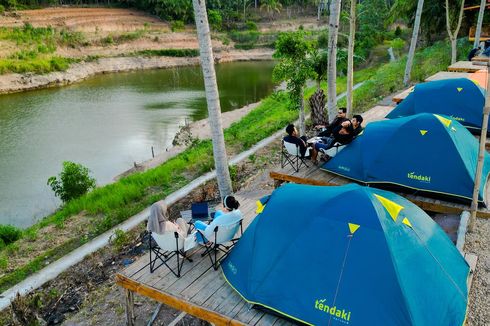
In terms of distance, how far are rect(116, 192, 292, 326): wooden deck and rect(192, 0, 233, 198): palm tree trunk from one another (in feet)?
9.06

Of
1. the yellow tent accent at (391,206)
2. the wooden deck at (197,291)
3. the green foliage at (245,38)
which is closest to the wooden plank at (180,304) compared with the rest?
the wooden deck at (197,291)

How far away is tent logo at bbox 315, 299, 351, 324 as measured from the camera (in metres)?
4.93

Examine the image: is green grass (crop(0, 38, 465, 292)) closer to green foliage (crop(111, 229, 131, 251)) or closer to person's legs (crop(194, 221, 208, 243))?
green foliage (crop(111, 229, 131, 251))

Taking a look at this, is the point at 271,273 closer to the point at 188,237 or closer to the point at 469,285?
the point at 188,237

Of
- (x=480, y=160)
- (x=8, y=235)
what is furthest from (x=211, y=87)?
(x=8, y=235)

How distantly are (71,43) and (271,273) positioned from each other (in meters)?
49.7

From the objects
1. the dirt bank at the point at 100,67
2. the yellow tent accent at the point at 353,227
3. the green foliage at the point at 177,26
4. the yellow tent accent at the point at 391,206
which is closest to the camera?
the yellow tent accent at the point at 353,227

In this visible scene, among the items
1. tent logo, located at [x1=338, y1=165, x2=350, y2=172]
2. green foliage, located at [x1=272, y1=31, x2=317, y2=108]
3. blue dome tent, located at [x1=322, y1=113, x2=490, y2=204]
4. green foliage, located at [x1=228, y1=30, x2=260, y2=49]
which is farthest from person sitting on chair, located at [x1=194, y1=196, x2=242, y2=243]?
green foliage, located at [x1=228, y1=30, x2=260, y2=49]

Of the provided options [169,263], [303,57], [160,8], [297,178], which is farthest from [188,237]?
[160,8]

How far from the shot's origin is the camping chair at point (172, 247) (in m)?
6.04

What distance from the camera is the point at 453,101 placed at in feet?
39.0

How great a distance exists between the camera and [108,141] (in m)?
21.8

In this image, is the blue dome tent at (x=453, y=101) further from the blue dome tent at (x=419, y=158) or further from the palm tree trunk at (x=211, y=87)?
the palm tree trunk at (x=211, y=87)

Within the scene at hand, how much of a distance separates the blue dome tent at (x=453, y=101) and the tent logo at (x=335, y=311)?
344 inches
